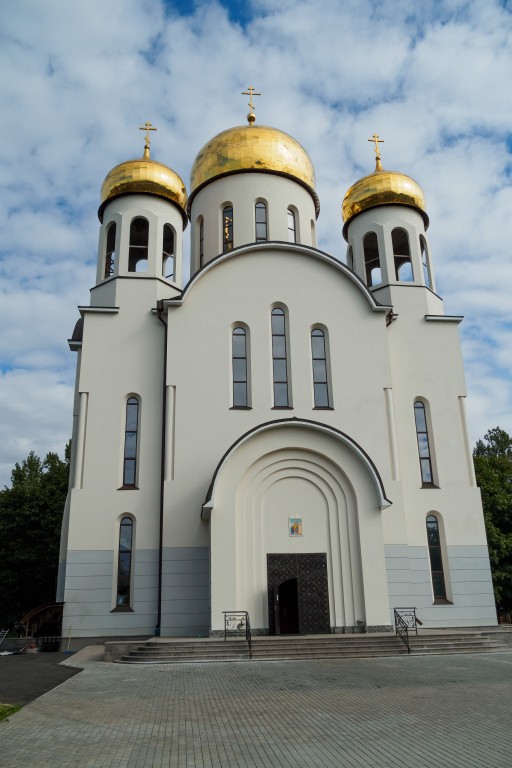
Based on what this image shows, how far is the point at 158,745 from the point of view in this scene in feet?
19.5

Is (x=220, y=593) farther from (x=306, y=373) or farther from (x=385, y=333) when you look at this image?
(x=385, y=333)

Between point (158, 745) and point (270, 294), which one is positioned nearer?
point (158, 745)

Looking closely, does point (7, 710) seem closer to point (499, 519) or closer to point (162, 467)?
point (162, 467)

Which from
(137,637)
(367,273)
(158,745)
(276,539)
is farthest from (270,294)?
(158,745)

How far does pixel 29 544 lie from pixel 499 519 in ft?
58.5

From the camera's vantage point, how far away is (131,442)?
16203 millimetres

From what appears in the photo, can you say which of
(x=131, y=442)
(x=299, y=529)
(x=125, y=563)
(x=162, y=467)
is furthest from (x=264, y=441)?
(x=125, y=563)

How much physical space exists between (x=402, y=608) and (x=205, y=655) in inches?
192

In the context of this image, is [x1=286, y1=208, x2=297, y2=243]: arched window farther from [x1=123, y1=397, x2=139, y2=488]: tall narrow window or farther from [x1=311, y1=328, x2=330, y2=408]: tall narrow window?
[x1=123, y1=397, x2=139, y2=488]: tall narrow window

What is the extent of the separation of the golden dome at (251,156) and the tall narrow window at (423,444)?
27.0 feet

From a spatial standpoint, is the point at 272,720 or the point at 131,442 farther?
the point at 131,442

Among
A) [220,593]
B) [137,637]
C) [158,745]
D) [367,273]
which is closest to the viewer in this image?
[158,745]

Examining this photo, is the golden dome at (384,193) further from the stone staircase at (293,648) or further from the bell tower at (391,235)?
the stone staircase at (293,648)

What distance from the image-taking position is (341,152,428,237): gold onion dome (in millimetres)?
19453
